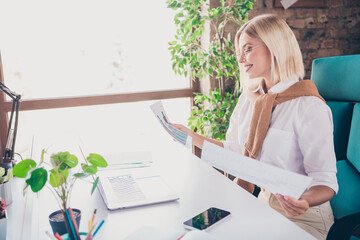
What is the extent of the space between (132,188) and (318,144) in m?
0.68

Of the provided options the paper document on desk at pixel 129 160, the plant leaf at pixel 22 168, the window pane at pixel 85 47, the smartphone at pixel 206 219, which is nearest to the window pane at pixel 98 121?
the window pane at pixel 85 47

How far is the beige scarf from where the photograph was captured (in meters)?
1.29

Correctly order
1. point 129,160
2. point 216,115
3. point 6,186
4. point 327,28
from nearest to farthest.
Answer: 1. point 6,186
2. point 129,160
3. point 216,115
4. point 327,28

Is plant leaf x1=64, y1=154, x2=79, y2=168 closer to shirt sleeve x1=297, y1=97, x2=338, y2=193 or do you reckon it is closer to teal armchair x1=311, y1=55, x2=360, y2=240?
shirt sleeve x1=297, y1=97, x2=338, y2=193

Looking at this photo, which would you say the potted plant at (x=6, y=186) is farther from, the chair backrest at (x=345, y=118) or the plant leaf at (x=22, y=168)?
the chair backrest at (x=345, y=118)

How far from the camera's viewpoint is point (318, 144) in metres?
1.15

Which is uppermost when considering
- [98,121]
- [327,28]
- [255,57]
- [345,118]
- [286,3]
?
[286,3]

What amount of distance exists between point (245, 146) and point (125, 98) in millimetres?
1388

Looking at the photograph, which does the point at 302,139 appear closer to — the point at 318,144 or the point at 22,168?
the point at 318,144

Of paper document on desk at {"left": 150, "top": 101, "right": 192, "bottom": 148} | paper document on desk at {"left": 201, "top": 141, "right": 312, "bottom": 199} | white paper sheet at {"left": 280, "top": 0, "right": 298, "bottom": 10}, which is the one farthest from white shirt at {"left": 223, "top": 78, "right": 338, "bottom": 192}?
white paper sheet at {"left": 280, "top": 0, "right": 298, "bottom": 10}

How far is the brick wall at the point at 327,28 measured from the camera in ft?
8.79

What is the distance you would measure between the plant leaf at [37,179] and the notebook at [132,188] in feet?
1.16

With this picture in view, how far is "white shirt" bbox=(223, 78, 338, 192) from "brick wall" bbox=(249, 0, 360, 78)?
1517 mm

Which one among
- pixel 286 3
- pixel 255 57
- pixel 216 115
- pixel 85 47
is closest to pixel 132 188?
pixel 255 57
